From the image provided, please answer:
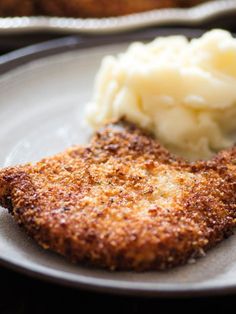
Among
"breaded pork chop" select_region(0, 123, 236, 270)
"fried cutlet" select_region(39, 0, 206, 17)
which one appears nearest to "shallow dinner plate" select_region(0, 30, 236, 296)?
"breaded pork chop" select_region(0, 123, 236, 270)

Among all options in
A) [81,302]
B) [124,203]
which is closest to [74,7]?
[124,203]

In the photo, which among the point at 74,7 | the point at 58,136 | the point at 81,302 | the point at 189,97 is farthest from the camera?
the point at 74,7

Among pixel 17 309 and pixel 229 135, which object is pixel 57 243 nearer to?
pixel 17 309

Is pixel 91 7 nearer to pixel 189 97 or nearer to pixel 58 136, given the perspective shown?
pixel 58 136

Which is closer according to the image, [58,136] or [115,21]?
[58,136]

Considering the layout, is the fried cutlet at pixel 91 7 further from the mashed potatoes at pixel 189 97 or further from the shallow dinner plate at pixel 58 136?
the mashed potatoes at pixel 189 97

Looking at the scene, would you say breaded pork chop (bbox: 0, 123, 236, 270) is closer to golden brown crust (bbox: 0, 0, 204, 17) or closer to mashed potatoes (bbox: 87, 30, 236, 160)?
mashed potatoes (bbox: 87, 30, 236, 160)

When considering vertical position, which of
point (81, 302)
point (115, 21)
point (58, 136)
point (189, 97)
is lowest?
point (81, 302)
